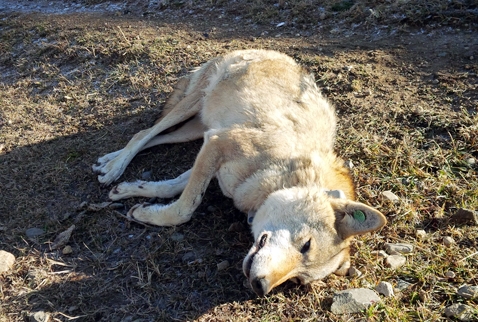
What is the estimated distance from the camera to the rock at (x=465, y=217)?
3811mm

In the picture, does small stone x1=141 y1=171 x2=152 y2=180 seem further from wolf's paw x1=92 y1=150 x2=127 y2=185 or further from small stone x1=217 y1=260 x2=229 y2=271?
small stone x1=217 y1=260 x2=229 y2=271

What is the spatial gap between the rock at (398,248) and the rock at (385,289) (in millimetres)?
403

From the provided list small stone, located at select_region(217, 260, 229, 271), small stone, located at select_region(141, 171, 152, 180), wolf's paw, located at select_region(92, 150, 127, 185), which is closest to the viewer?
small stone, located at select_region(217, 260, 229, 271)

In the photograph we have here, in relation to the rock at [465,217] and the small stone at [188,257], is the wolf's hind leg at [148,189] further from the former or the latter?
the rock at [465,217]

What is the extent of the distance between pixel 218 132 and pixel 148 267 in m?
1.33

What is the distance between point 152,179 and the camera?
15.0 ft

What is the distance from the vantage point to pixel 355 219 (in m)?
3.22

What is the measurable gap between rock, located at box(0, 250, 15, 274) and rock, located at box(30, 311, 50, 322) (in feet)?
1.86

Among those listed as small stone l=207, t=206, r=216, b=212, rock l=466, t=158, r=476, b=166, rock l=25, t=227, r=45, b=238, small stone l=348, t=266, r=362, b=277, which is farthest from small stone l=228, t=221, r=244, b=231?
rock l=466, t=158, r=476, b=166

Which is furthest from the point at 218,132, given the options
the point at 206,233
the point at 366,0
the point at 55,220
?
the point at 366,0

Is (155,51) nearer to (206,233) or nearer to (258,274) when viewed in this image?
(206,233)

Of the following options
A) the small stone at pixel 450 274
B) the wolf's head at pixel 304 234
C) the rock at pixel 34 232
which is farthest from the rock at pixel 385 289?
the rock at pixel 34 232

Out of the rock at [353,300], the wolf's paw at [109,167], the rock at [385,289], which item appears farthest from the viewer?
the wolf's paw at [109,167]

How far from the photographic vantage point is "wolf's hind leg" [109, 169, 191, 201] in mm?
4219
